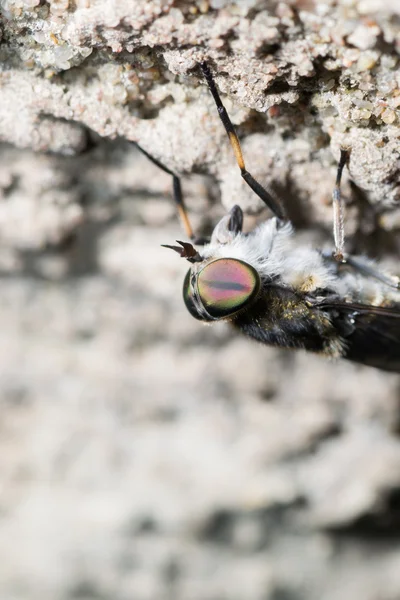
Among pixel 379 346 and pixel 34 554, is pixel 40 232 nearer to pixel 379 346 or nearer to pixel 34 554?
pixel 379 346

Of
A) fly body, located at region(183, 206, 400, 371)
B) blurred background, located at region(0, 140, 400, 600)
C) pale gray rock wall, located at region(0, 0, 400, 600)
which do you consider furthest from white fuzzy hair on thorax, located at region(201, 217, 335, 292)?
blurred background, located at region(0, 140, 400, 600)

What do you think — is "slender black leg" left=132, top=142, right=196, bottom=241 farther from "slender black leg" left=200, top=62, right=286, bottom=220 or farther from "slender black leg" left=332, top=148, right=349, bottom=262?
"slender black leg" left=332, top=148, right=349, bottom=262

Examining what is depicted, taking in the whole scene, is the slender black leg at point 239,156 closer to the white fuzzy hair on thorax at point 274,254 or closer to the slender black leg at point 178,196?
the white fuzzy hair on thorax at point 274,254

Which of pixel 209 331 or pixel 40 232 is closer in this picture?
pixel 40 232

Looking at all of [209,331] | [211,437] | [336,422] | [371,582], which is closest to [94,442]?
[211,437]

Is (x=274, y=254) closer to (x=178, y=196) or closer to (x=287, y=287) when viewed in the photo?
(x=287, y=287)

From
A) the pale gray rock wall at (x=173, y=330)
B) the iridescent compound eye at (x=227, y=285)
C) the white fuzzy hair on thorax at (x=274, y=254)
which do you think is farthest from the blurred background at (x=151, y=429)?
the iridescent compound eye at (x=227, y=285)

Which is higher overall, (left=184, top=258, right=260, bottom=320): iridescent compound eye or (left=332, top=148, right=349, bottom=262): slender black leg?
(left=332, top=148, right=349, bottom=262): slender black leg
